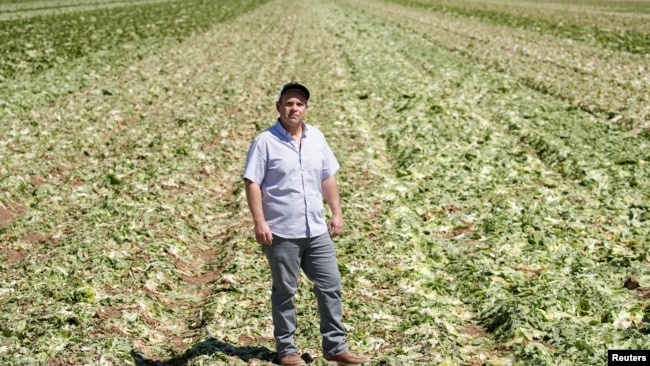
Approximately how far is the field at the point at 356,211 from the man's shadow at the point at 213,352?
0.03 meters

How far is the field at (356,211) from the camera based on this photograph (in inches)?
291

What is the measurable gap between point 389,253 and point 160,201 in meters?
4.20

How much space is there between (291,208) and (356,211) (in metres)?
5.05

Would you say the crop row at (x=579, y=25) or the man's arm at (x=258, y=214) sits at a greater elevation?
the crop row at (x=579, y=25)

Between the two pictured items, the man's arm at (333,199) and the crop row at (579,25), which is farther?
the crop row at (579,25)

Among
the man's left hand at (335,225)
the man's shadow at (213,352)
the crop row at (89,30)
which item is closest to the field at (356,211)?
the man's shadow at (213,352)

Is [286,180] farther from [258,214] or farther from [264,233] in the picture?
[264,233]

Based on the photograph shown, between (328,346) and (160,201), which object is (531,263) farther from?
(160,201)

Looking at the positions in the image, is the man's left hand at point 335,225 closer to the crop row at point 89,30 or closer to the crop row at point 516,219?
the crop row at point 516,219

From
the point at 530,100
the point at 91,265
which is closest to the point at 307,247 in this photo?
the point at 91,265

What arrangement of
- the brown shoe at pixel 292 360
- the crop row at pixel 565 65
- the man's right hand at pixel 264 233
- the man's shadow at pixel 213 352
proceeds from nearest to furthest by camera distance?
1. the man's right hand at pixel 264 233
2. the brown shoe at pixel 292 360
3. the man's shadow at pixel 213 352
4. the crop row at pixel 565 65

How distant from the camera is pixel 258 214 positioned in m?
6.16

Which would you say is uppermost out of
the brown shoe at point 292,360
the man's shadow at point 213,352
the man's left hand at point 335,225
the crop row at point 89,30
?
the crop row at point 89,30

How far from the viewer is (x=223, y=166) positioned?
1434 cm
